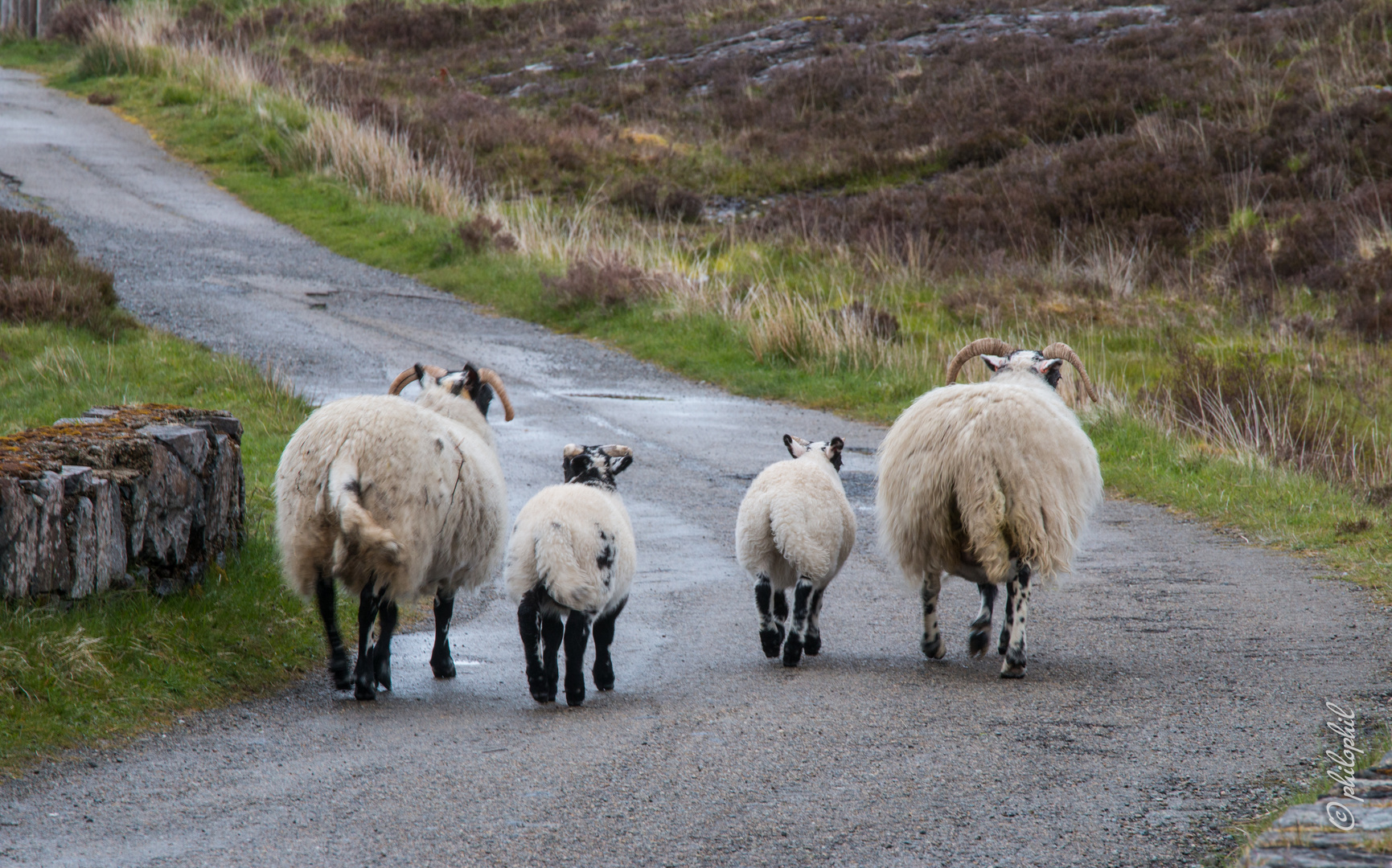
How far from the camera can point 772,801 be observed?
484 cm

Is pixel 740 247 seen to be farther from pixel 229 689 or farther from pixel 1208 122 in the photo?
pixel 229 689

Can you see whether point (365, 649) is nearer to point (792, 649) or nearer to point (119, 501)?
point (119, 501)

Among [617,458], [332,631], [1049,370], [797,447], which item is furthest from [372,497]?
[1049,370]

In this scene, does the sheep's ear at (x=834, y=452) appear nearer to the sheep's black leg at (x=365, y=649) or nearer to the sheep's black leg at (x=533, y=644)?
the sheep's black leg at (x=533, y=644)

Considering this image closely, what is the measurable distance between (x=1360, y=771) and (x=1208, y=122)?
2450cm

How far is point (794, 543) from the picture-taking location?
6918 millimetres

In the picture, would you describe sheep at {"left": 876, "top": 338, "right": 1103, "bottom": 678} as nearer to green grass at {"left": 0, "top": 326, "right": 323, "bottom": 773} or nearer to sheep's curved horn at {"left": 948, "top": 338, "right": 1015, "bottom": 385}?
sheep's curved horn at {"left": 948, "top": 338, "right": 1015, "bottom": 385}

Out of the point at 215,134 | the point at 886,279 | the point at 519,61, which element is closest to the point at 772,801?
the point at 886,279

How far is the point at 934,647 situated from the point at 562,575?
236 cm

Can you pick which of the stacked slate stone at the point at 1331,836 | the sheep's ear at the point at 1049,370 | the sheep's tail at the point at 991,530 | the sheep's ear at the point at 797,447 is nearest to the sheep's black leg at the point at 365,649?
the sheep's ear at the point at 797,447

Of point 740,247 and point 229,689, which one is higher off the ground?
point 740,247

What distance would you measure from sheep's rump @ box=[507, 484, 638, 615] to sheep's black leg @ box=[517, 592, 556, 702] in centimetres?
8

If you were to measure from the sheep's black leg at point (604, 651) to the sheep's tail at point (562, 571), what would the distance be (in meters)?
0.50

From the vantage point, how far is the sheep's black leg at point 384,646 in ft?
21.4
